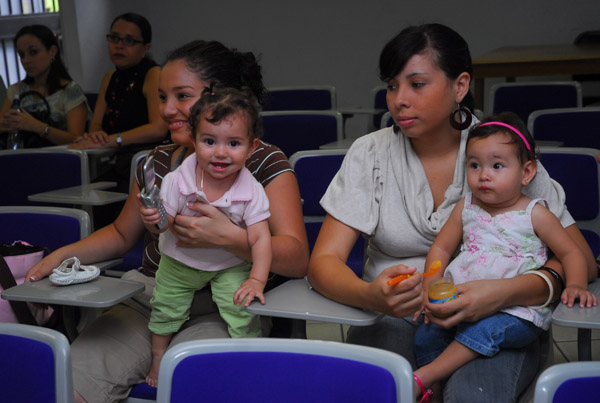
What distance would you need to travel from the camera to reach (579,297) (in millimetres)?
1591

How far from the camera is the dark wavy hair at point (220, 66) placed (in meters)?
1.97

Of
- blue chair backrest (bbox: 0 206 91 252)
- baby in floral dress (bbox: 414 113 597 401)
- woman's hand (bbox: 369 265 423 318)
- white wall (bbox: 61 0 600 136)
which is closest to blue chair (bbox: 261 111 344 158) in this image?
blue chair backrest (bbox: 0 206 91 252)

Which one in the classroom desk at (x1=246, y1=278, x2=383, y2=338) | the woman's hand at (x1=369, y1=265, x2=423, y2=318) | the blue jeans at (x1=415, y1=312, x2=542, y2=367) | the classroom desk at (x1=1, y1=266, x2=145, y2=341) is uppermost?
the woman's hand at (x1=369, y1=265, x2=423, y2=318)

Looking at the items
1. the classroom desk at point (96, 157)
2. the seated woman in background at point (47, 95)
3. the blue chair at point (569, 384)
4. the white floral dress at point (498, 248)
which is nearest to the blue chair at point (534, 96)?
the classroom desk at point (96, 157)

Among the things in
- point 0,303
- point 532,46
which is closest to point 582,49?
point 532,46

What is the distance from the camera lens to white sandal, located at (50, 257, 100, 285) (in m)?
1.82

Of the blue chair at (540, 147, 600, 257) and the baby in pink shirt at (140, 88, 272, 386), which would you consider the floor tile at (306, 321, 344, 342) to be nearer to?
the blue chair at (540, 147, 600, 257)

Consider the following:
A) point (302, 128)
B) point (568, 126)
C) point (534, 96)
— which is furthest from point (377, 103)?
point (568, 126)

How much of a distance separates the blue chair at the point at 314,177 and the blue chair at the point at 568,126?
1.23m

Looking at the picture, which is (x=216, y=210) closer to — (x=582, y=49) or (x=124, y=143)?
(x=124, y=143)

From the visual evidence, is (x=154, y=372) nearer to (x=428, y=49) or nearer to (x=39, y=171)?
(x=428, y=49)

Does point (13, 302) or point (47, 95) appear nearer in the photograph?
point (13, 302)

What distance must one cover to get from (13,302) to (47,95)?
2.56m

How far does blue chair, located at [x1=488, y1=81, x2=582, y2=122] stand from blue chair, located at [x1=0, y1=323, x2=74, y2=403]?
142 inches
